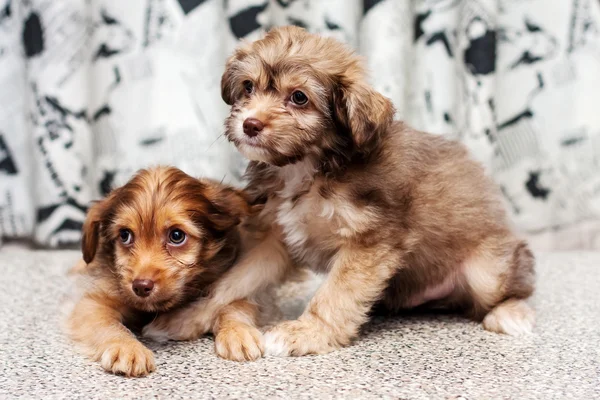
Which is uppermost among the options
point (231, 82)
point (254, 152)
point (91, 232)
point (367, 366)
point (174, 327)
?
point (231, 82)

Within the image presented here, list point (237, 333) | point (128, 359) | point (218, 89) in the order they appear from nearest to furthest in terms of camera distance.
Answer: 1. point (128, 359)
2. point (237, 333)
3. point (218, 89)

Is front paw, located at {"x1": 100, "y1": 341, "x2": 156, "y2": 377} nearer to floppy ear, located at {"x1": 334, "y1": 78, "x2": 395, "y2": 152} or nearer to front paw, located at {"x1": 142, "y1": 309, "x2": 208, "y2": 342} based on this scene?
front paw, located at {"x1": 142, "y1": 309, "x2": 208, "y2": 342}

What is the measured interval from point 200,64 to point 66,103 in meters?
0.74

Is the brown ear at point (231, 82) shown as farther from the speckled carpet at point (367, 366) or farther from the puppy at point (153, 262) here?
the speckled carpet at point (367, 366)

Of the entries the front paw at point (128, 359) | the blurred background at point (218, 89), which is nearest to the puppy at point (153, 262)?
the front paw at point (128, 359)

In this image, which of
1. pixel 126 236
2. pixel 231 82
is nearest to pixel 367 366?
pixel 126 236

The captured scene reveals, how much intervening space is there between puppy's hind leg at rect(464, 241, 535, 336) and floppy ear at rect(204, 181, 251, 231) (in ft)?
2.82

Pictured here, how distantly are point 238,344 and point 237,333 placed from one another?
0.06 metres

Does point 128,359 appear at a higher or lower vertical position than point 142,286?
lower

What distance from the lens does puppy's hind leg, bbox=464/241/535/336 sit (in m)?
2.37

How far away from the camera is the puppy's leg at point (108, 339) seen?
1.90 meters

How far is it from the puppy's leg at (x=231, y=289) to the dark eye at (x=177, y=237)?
24 centimetres

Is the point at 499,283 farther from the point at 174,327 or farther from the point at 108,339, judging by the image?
the point at 108,339

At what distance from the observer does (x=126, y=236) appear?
2213mm
